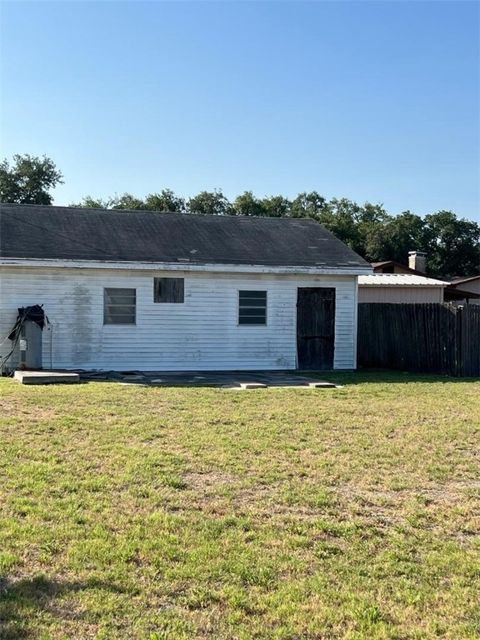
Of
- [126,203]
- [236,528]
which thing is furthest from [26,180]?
[236,528]

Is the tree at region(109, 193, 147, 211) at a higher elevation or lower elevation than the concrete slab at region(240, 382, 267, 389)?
higher

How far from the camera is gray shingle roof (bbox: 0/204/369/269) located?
15031 millimetres

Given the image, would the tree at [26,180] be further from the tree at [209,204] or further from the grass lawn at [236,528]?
the grass lawn at [236,528]

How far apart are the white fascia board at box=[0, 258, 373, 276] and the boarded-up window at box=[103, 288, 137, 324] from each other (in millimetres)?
616

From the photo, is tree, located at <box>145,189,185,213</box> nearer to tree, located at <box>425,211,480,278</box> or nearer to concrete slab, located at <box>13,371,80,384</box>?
tree, located at <box>425,211,480,278</box>

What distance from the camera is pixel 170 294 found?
1535cm

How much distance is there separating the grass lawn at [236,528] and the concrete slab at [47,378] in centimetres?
383

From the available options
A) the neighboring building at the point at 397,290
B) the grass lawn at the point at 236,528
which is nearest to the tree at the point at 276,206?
the neighboring building at the point at 397,290

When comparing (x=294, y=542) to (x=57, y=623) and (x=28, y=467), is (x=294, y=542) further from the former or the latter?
(x=28, y=467)

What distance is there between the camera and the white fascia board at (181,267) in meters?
14.1

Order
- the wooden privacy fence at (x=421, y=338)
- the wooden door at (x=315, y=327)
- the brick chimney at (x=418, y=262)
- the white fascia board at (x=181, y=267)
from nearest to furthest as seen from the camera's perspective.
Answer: the white fascia board at (x=181, y=267) → the wooden privacy fence at (x=421, y=338) → the wooden door at (x=315, y=327) → the brick chimney at (x=418, y=262)

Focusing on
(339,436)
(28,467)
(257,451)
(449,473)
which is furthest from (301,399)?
(28,467)

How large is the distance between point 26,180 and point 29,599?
1768 inches

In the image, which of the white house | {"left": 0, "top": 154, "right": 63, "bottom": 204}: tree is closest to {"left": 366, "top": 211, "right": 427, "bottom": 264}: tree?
{"left": 0, "top": 154, "right": 63, "bottom": 204}: tree
